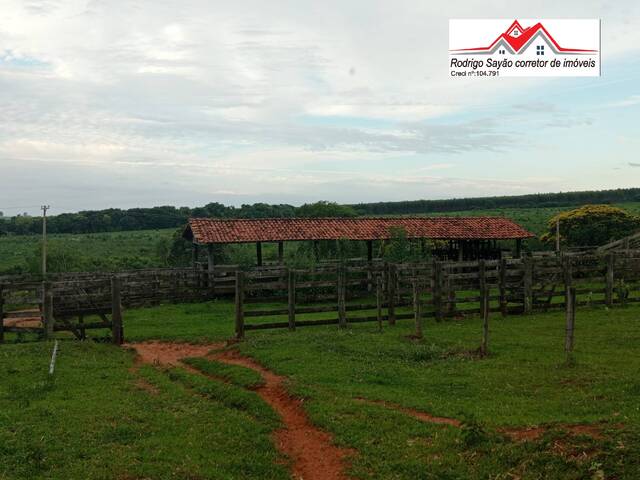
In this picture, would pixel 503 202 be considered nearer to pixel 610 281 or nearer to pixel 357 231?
pixel 357 231

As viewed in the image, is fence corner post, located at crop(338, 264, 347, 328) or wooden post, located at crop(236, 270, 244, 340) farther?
fence corner post, located at crop(338, 264, 347, 328)

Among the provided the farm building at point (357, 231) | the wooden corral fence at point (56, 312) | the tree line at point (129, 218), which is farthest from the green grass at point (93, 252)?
the wooden corral fence at point (56, 312)

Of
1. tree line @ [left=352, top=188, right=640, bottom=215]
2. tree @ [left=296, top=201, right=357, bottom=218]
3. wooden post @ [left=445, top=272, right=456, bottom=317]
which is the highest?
tree line @ [left=352, top=188, right=640, bottom=215]

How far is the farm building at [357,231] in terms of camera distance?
32531mm

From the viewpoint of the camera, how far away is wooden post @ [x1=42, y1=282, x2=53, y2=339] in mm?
15555

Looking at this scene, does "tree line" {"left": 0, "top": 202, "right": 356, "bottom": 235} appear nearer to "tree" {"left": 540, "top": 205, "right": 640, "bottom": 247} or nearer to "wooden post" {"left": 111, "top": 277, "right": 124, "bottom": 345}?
"tree" {"left": 540, "top": 205, "right": 640, "bottom": 247}

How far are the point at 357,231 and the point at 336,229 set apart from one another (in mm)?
1280

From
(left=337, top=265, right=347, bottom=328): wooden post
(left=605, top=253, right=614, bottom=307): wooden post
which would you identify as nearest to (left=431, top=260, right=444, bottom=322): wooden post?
(left=337, top=265, right=347, bottom=328): wooden post

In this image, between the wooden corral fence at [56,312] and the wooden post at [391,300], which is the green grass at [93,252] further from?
the wooden post at [391,300]

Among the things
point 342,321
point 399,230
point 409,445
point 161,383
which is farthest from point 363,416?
point 399,230

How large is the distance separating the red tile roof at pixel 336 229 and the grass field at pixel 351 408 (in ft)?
56.5

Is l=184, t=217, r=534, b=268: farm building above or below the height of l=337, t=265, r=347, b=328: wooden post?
above

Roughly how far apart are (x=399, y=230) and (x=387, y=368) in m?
22.3

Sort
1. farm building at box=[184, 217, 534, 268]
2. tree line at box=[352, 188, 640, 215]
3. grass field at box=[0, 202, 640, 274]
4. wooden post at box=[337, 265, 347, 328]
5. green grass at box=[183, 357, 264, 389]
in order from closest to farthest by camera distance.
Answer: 1. green grass at box=[183, 357, 264, 389]
2. wooden post at box=[337, 265, 347, 328]
3. farm building at box=[184, 217, 534, 268]
4. grass field at box=[0, 202, 640, 274]
5. tree line at box=[352, 188, 640, 215]
